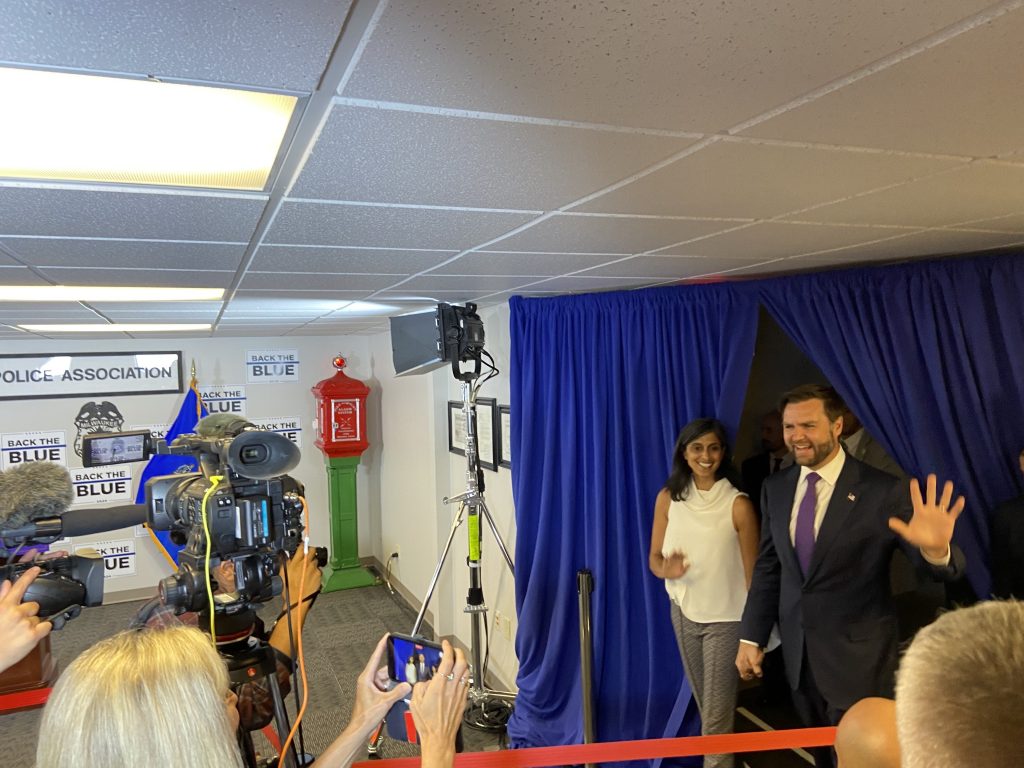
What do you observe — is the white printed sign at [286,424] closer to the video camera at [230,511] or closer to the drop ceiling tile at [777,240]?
the video camera at [230,511]

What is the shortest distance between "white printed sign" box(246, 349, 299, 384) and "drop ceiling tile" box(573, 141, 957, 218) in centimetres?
471

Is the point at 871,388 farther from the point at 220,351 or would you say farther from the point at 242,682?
the point at 220,351

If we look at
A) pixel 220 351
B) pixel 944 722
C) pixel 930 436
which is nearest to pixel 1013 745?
pixel 944 722

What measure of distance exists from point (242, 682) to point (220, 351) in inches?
169

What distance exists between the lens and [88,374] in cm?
497

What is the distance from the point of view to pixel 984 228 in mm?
1660

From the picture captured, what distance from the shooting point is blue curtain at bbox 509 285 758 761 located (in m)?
2.68

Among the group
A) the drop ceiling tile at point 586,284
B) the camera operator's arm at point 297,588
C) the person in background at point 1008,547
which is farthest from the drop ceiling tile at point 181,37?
the person in background at point 1008,547

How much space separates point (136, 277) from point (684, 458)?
2.10 m

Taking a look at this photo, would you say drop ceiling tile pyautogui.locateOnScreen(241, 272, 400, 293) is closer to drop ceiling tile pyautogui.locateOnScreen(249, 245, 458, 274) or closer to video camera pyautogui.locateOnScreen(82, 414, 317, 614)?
drop ceiling tile pyautogui.locateOnScreen(249, 245, 458, 274)

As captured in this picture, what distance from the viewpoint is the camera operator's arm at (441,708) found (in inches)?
44.6

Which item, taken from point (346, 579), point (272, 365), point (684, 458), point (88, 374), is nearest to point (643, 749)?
point (684, 458)

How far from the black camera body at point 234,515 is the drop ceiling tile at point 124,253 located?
492 millimetres

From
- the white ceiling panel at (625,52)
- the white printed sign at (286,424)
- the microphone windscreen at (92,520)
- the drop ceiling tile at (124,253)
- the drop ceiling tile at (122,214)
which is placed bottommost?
the microphone windscreen at (92,520)
